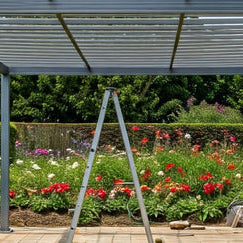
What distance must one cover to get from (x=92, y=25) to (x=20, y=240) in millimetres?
2497

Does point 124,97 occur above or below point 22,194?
above

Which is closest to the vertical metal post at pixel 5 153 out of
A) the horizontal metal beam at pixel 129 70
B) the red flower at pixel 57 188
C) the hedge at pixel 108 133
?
the horizontal metal beam at pixel 129 70

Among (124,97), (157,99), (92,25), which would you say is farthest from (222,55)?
(157,99)

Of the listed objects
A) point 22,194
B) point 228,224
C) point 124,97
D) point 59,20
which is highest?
point 124,97

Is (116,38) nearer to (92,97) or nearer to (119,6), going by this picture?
(119,6)

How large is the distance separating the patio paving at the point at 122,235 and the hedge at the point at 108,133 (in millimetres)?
6108

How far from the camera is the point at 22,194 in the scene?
723 centimetres

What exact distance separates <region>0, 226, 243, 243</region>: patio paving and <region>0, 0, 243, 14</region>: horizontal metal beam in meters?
2.87

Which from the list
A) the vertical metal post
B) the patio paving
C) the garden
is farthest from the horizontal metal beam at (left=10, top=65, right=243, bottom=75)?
the patio paving

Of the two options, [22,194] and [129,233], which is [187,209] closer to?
[129,233]

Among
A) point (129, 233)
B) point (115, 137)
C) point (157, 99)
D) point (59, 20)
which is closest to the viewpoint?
point (59, 20)

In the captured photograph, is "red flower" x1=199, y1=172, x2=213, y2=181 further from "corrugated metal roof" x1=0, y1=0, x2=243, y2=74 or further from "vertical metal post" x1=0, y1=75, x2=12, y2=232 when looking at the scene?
"vertical metal post" x1=0, y1=75, x2=12, y2=232

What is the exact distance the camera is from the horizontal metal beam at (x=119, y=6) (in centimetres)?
304

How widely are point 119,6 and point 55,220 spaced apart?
4.24 meters
